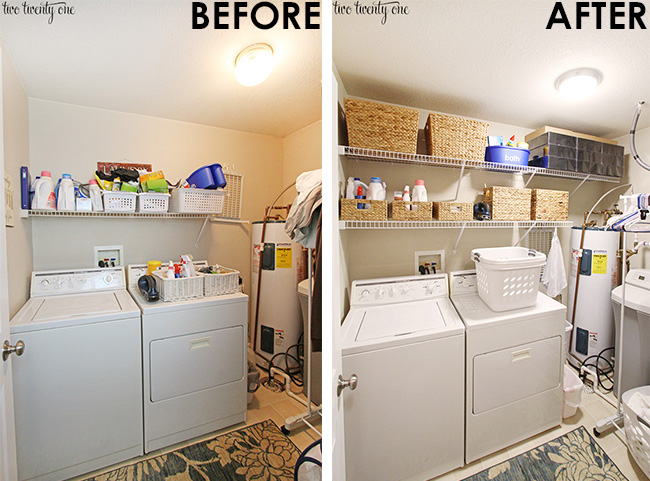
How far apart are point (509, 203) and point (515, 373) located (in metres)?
0.87

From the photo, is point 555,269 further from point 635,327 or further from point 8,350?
point 8,350

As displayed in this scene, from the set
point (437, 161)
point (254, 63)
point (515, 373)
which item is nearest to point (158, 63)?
point (254, 63)

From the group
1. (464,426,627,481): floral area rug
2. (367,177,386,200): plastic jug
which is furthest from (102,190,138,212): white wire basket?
(464,426,627,481): floral area rug

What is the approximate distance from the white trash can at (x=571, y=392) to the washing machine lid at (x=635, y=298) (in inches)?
19.4

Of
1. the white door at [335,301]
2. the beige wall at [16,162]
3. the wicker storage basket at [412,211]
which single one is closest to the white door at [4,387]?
the beige wall at [16,162]

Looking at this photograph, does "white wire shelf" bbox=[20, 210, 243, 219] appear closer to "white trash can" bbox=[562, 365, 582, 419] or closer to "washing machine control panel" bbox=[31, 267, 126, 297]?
"washing machine control panel" bbox=[31, 267, 126, 297]

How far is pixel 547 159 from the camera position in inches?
62.3

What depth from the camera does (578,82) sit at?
4.31 feet

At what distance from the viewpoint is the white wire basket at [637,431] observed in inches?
43.6

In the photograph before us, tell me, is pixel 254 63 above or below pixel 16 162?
above

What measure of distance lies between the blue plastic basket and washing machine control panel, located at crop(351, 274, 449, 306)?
71 centimetres

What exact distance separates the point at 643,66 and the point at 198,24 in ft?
5.83

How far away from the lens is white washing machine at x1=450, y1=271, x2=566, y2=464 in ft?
4.91

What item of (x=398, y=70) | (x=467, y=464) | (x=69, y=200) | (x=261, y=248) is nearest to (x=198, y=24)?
(x=398, y=70)
